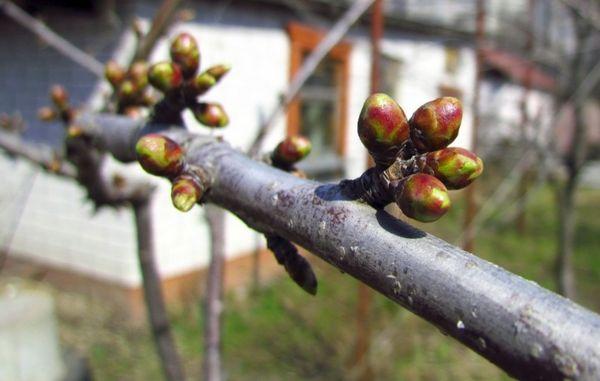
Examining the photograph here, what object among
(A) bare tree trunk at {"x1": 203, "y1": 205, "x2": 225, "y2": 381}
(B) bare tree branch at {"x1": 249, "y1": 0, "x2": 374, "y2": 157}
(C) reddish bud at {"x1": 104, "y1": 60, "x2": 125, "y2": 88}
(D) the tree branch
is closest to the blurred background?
(A) bare tree trunk at {"x1": 203, "y1": 205, "x2": 225, "y2": 381}

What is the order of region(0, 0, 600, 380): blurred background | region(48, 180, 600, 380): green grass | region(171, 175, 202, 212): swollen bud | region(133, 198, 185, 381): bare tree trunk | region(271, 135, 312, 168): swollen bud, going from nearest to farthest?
1. region(171, 175, 202, 212): swollen bud
2. region(271, 135, 312, 168): swollen bud
3. region(133, 198, 185, 381): bare tree trunk
4. region(0, 0, 600, 380): blurred background
5. region(48, 180, 600, 380): green grass

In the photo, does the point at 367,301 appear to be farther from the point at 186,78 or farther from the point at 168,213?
the point at 186,78

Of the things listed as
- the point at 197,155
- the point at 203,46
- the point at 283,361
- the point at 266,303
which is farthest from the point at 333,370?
the point at 197,155

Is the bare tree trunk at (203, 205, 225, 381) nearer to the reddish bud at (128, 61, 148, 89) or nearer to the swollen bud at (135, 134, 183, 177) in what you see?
the reddish bud at (128, 61, 148, 89)

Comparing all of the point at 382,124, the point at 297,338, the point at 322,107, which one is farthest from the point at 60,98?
the point at 322,107

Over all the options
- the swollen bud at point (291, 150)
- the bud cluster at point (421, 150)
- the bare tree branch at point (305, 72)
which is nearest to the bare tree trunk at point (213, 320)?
the bare tree branch at point (305, 72)

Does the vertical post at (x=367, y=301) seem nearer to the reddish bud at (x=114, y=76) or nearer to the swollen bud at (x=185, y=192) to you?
the reddish bud at (x=114, y=76)
